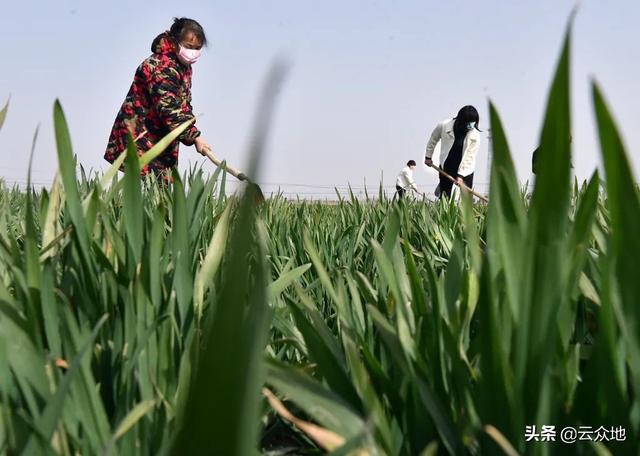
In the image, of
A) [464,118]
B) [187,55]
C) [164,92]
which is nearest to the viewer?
[164,92]

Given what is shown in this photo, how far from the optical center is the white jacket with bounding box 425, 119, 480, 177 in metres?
6.96

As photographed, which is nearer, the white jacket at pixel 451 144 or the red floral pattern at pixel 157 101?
the red floral pattern at pixel 157 101

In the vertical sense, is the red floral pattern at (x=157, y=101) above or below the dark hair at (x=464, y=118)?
below

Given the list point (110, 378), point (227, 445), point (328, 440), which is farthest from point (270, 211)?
point (227, 445)

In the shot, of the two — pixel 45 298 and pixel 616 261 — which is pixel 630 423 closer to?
pixel 616 261

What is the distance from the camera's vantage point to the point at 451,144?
7.11 m

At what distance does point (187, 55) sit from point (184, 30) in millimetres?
121

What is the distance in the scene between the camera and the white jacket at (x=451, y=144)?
22.8ft

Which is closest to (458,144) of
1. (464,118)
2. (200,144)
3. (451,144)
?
(451,144)

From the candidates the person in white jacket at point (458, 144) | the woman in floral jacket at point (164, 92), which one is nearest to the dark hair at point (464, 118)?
the person in white jacket at point (458, 144)

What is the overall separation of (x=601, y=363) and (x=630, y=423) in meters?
0.04

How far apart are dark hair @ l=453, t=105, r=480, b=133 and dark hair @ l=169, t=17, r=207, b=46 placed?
12.4ft

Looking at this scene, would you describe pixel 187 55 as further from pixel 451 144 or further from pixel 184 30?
pixel 451 144

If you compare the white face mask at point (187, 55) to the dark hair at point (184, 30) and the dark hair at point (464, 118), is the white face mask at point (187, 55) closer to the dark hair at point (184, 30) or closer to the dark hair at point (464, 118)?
the dark hair at point (184, 30)
